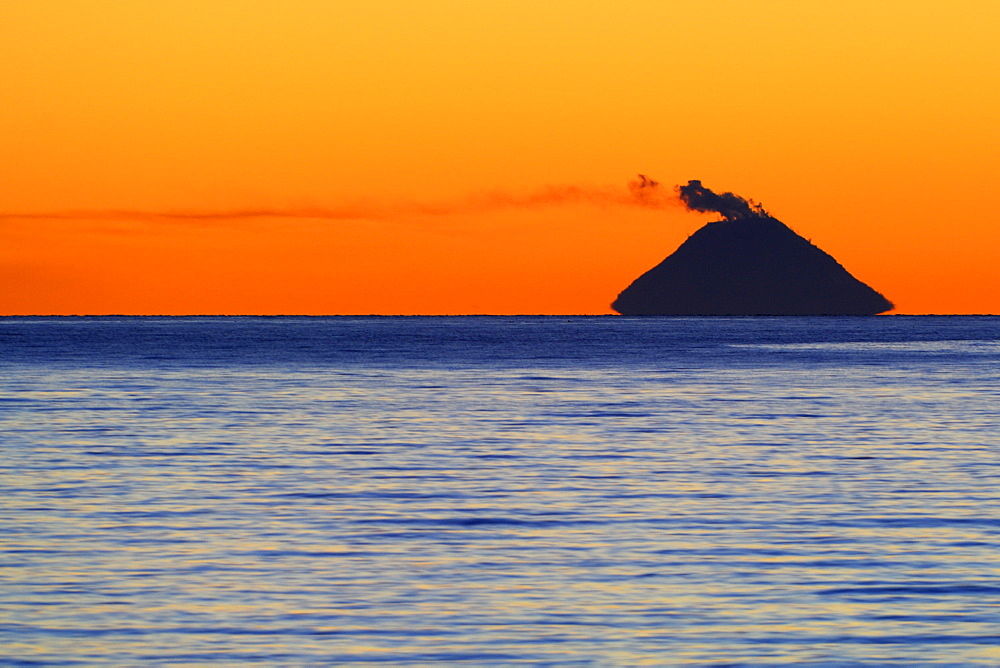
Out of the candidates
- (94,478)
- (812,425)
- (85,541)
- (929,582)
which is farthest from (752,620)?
(812,425)

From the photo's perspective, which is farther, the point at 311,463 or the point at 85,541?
the point at 311,463

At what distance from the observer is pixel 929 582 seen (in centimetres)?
1343

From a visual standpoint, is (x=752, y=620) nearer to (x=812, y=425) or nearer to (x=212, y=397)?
(x=812, y=425)

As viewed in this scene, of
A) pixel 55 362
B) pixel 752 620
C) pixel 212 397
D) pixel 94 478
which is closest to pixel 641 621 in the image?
pixel 752 620

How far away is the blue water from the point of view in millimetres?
11281

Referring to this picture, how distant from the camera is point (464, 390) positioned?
48.3 meters

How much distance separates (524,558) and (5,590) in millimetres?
5002

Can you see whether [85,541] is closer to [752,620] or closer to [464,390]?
[752,620]

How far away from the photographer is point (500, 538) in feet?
52.2

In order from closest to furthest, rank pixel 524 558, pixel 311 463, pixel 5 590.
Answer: pixel 5 590, pixel 524 558, pixel 311 463

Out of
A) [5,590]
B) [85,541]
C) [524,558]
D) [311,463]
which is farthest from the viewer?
[311,463]

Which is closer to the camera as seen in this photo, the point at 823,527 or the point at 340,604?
the point at 340,604

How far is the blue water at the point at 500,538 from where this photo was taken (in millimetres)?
11281

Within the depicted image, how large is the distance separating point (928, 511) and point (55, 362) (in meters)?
63.8
